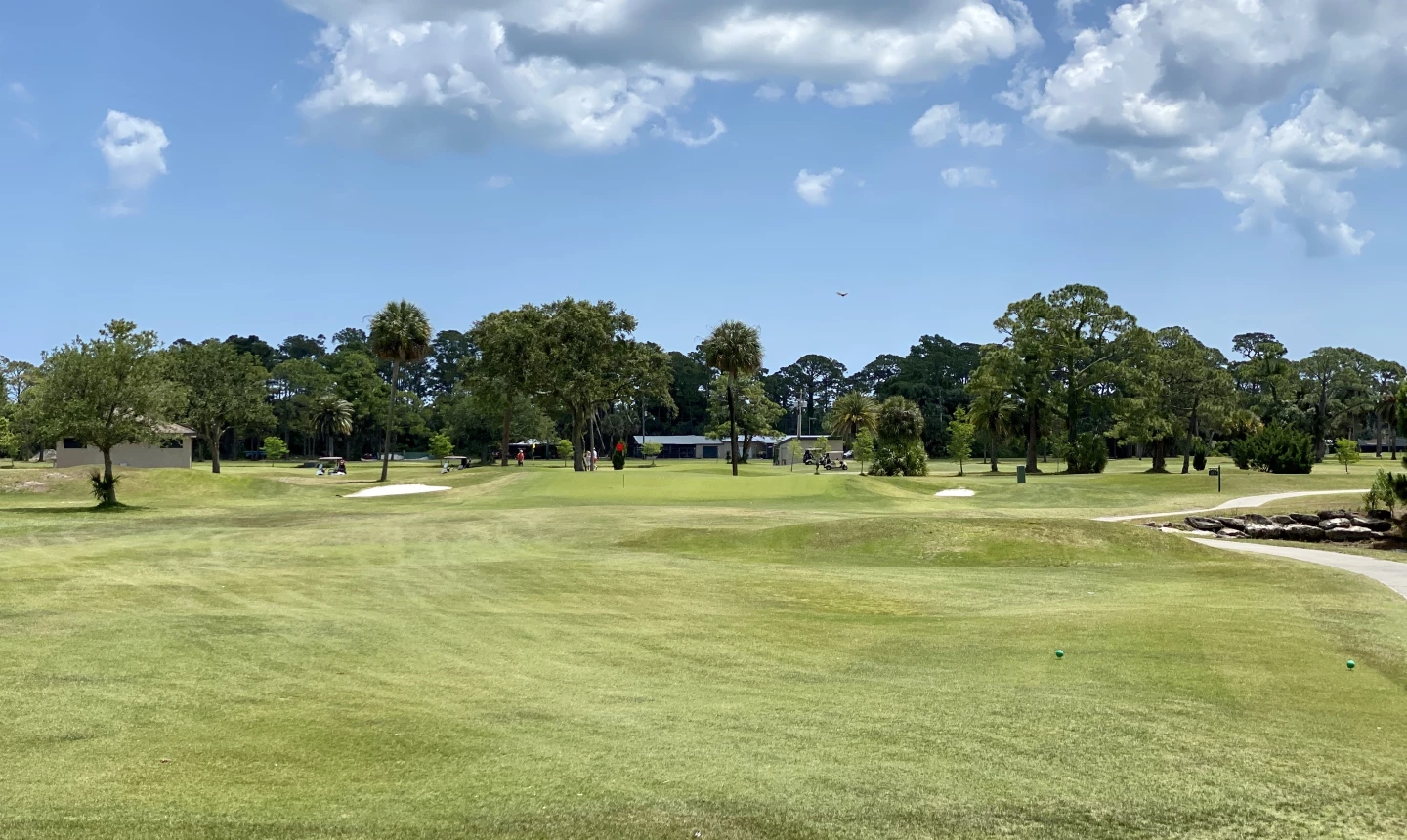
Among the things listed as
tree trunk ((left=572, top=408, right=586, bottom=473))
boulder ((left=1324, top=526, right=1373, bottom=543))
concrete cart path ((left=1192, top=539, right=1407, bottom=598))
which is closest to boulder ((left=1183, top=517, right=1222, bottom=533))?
boulder ((left=1324, top=526, right=1373, bottom=543))

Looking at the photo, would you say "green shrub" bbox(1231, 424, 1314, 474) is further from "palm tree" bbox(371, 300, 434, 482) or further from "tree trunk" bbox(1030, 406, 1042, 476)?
"palm tree" bbox(371, 300, 434, 482)

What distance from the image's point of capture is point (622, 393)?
277 feet

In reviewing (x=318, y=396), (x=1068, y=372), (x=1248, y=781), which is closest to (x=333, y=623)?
(x=1248, y=781)

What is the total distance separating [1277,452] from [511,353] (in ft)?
169

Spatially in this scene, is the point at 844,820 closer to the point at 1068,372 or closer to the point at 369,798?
the point at 369,798

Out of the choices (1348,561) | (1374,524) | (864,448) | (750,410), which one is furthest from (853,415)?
(1348,561)

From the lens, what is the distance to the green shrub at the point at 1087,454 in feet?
240

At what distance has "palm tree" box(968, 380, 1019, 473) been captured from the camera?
7738 centimetres

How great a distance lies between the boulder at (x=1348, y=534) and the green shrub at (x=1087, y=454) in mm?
40104

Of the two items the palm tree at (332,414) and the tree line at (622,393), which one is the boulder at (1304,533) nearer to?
the tree line at (622,393)

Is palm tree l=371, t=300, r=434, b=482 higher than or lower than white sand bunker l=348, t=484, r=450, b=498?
higher

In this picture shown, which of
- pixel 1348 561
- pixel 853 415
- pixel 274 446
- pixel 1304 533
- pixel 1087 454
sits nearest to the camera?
pixel 1348 561

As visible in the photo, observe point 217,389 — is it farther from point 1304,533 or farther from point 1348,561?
point 1348,561

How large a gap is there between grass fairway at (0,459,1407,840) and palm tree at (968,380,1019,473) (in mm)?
53128
